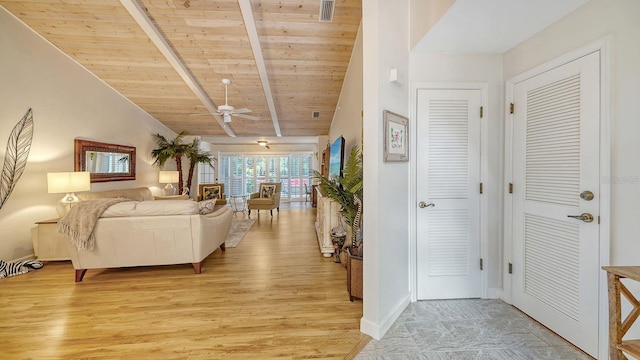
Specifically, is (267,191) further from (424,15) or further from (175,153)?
(424,15)

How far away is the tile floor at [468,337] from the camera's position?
67.2 inches

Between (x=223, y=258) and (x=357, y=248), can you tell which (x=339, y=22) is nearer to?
(x=357, y=248)

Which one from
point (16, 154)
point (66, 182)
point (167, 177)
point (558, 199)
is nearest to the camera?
point (558, 199)

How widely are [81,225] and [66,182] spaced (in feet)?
5.06

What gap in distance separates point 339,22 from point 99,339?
170 inches

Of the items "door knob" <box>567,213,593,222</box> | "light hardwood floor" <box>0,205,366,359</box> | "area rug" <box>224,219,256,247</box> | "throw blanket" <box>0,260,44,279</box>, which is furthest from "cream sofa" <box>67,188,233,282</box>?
"door knob" <box>567,213,593,222</box>

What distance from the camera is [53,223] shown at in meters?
3.39

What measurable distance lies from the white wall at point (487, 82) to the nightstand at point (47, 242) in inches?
184

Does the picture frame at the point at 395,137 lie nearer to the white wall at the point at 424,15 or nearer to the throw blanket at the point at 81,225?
the white wall at the point at 424,15

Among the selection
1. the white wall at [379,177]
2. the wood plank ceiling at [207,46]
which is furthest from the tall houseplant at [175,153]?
the white wall at [379,177]

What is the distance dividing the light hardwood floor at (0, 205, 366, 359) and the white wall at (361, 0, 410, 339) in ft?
0.97

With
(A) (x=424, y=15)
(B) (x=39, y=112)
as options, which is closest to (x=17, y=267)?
(B) (x=39, y=112)

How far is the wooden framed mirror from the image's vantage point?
4.58 meters

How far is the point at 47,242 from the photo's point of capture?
3355 mm
